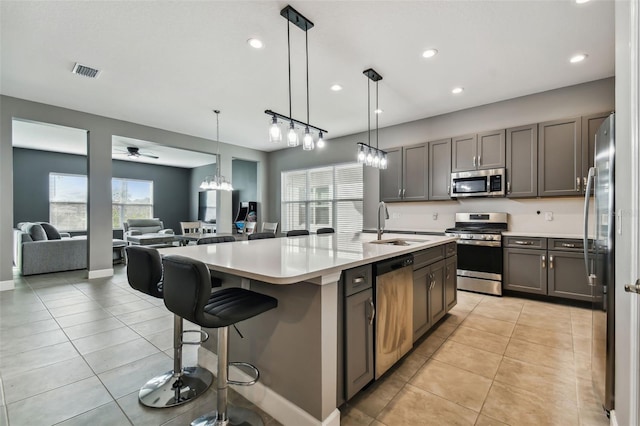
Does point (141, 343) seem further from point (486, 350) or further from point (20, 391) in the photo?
point (486, 350)

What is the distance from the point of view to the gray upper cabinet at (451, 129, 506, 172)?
4.05 meters

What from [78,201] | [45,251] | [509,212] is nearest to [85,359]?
[45,251]

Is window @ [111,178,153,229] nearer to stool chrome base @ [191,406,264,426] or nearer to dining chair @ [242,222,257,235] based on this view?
dining chair @ [242,222,257,235]

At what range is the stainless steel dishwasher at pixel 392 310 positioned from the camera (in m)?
1.83

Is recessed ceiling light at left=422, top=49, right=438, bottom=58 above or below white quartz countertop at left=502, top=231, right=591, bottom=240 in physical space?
above

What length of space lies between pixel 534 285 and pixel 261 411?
3.67 metres

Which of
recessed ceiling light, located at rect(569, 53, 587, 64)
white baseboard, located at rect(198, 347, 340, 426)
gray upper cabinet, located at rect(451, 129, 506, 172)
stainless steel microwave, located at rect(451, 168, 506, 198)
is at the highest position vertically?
recessed ceiling light, located at rect(569, 53, 587, 64)

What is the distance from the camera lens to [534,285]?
12.0ft

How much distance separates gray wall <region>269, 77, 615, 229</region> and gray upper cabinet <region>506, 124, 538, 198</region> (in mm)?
268

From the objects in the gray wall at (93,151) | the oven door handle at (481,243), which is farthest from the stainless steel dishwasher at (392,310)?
the gray wall at (93,151)

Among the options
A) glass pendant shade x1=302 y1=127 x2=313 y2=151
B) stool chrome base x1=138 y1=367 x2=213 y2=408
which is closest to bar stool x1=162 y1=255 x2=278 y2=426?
stool chrome base x1=138 y1=367 x2=213 y2=408

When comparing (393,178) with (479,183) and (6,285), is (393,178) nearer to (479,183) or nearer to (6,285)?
(479,183)

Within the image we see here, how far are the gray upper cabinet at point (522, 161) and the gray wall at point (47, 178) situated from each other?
9.59 m

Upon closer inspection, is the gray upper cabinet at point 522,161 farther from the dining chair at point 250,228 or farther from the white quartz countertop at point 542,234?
the dining chair at point 250,228
